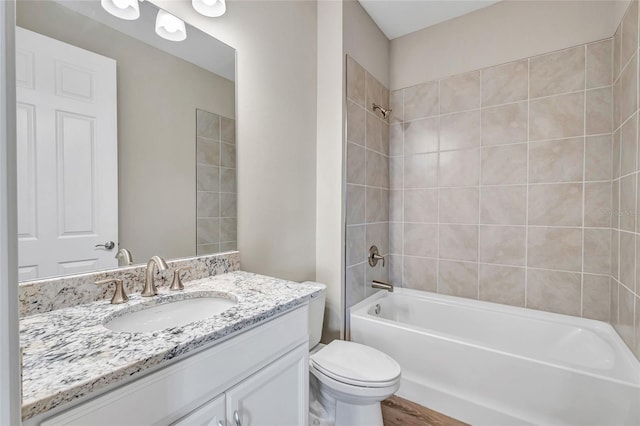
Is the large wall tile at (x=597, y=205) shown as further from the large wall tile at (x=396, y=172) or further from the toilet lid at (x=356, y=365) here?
the toilet lid at (x=356, y=365)

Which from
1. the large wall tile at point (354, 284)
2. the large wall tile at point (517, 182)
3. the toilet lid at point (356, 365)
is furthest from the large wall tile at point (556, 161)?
the toilet lid at point (356, 365)

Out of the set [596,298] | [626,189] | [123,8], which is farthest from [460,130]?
[123,8]

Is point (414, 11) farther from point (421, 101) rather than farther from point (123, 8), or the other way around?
point (123, 8)

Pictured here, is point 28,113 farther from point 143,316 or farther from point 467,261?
point 467,261

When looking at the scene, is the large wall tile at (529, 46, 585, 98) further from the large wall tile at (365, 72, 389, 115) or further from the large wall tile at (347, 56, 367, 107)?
the large wall tile at (347, 56, 367, 107)

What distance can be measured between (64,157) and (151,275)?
1.50ft

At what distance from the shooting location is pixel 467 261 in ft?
7.15

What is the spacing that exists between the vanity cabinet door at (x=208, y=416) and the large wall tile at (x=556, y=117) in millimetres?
2303

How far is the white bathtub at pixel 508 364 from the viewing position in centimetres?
126

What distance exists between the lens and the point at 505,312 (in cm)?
194

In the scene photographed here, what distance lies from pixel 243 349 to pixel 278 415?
32 centimetres

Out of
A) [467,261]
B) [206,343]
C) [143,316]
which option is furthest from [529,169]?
[143,316]

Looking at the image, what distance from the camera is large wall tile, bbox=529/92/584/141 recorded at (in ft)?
5.94

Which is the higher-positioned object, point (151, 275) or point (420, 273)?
point (151, 275)
